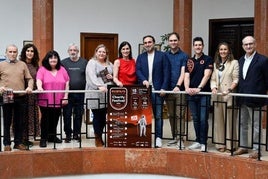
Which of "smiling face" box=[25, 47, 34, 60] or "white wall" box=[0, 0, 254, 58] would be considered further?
"white wall" box=[0, 0, 254, 58]

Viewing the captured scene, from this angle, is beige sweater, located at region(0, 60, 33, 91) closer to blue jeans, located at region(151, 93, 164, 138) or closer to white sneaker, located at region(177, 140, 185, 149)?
blue jeans, located at region(151, 93, 164, 138)

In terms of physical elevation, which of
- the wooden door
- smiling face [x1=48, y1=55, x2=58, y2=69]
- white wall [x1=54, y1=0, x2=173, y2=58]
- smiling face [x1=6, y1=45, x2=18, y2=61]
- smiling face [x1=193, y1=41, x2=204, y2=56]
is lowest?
smiling face [x1=48, y1=55, x2=58, y2=69]

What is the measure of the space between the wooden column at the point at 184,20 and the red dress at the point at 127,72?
114 inches

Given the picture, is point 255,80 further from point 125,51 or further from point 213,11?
point 213,11

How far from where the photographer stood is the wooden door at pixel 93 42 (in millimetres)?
11844

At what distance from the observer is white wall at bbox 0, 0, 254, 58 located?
11312 millimetres

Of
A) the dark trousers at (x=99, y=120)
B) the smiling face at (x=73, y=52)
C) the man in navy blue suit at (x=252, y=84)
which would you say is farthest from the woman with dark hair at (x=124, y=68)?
the man in navy blue suit at (x=252, y=84)

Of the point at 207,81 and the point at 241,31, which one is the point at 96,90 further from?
the point at 241,31

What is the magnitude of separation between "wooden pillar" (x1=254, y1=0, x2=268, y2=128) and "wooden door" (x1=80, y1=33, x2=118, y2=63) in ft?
14.7

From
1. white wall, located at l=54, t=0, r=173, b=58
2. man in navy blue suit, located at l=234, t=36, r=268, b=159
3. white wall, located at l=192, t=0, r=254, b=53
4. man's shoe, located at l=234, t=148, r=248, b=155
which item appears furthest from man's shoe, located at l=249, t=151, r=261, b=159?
white wall, located at l=54, t=0, r=173, b=58

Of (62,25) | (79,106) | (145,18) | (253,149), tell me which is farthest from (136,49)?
(253,149)

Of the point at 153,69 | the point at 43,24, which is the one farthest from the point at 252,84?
the point at 43,24

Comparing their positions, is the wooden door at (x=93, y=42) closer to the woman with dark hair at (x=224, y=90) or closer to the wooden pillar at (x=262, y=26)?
the wooden pillar at (x=262, y=26)

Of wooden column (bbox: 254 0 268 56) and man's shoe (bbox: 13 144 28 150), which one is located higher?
wooden column (bbox: 254 0 268 56)
